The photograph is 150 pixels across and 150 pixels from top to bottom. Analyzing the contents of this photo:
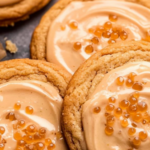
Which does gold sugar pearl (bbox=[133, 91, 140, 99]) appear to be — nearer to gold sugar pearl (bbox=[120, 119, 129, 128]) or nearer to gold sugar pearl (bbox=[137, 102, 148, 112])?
gold sugar pearl (bbox=[137, 102, 148, 112])

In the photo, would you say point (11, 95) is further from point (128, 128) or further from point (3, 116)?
point (128, 128)

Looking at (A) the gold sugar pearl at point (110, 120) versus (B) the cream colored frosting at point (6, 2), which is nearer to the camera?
(A) the gold sugar pearl at point (110, 120)

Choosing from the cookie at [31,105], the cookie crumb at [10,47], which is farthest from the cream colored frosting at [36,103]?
the cookie crumb at [10,47]

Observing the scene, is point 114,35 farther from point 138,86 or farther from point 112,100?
point 112,100

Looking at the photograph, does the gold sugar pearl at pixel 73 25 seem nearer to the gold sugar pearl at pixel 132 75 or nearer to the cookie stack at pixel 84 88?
the cookie stack at pixel 84 88

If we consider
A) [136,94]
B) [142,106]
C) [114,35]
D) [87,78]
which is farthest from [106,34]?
[142,106]

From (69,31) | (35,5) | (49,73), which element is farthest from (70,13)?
(49,73)

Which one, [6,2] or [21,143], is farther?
[6,2]
